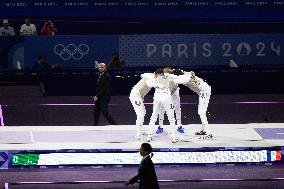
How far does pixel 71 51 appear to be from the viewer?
83.2ft

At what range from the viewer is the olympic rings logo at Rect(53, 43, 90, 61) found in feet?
82.9

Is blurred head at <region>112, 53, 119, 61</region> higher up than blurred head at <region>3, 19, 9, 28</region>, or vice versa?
blurred head at <region>3, 19, 9, 28</region>

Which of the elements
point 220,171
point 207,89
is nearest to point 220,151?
point 220,171

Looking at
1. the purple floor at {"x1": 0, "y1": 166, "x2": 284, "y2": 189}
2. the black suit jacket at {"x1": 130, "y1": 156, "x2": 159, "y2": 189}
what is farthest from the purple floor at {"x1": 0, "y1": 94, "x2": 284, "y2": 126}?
the black suit jacket at {"x1": 130, "y1": 156, "x2": 159, "y2": 189}

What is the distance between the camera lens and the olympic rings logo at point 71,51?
25266mm

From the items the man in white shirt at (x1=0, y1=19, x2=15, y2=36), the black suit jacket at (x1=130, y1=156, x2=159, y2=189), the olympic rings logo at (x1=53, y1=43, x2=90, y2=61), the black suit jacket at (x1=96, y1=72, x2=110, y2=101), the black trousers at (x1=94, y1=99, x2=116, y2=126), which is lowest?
the black suit jacket at (x1=130, y1=156, x2=159, y2=189)

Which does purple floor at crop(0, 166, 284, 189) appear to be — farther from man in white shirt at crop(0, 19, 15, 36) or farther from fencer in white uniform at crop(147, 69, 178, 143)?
man in white shirt at crop(0, 19, 15, 36)

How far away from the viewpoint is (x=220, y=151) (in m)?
16.8

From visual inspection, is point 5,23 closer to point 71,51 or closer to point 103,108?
point 71,51

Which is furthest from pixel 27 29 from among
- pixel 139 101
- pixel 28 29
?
pixel 139 101

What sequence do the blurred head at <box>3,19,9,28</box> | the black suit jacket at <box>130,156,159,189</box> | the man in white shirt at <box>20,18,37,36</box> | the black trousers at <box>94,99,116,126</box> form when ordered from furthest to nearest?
the man in white shirt at <box>20,18,37,36</box>
the blurred head at <box>3,19,9,28</box>
the black trousers at <box>94,99,116,126</box>
the black suit jacket at <box>130,156,159,189</box>

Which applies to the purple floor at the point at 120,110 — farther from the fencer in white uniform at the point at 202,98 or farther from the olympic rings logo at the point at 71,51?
the fencer in white uniform at the point at 202,98

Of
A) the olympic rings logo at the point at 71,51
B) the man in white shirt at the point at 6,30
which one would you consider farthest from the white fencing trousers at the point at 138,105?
the man in white shirt at the point at 6,30

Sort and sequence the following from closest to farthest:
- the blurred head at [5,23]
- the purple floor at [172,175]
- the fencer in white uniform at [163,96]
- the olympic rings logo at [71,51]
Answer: the purple floor at [172,175], the fencer in white uniform at [163,96], the blurred head at [5,23], the olympic rings logo at [71,51]
